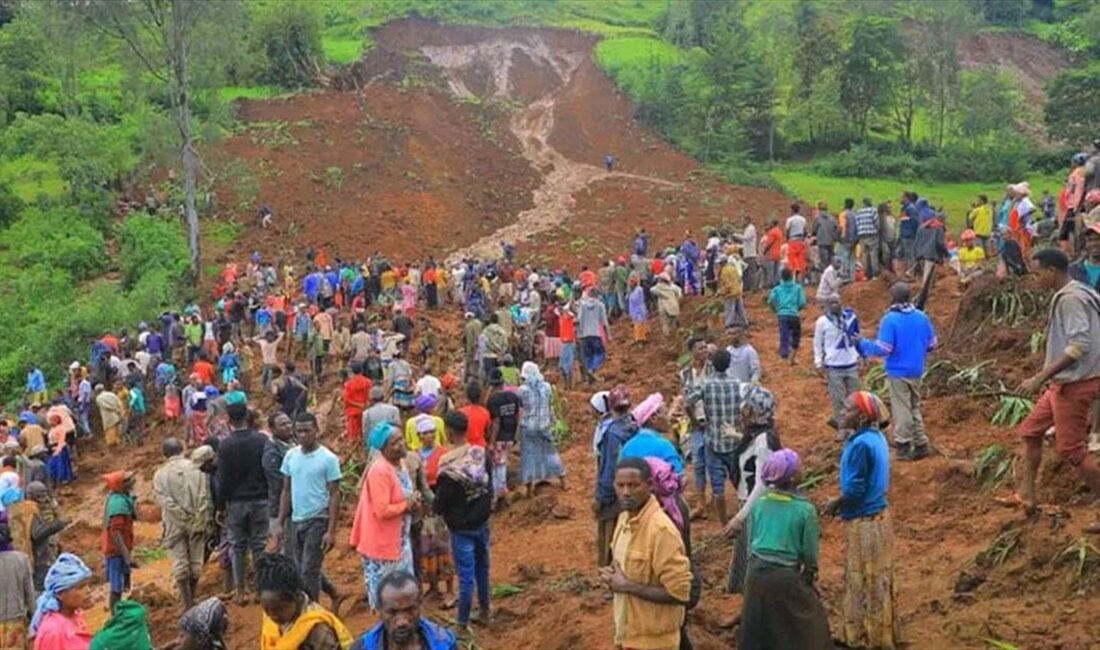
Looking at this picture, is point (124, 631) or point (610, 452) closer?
point (124, 631)

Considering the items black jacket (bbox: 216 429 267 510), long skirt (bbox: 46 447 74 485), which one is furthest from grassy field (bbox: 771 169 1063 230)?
black jacket (bbox: 216 429 267 510)

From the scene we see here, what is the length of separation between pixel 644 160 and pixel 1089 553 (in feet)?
126

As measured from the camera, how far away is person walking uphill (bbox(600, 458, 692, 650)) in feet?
14.9

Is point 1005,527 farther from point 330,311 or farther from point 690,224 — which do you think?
point 690,224

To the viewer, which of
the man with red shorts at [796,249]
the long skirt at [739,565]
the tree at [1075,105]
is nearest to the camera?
the long skirt at [739,565]

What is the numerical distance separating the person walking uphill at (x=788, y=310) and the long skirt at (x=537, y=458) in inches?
168

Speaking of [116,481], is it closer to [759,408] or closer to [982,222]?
[759,408]

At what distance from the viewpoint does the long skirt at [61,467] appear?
1570 cm

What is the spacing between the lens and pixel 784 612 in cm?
497

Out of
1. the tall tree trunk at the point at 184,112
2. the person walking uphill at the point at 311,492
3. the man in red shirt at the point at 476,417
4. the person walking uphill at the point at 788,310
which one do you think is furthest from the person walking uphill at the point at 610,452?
the tall tree trunk at the point at 184,112

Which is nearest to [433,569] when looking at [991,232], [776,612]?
[776,612]

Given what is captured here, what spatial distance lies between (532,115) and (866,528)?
145ft

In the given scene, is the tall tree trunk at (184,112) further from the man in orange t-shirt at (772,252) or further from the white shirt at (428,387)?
the white shirt at (428,387)

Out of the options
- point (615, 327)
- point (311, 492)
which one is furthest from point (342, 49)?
point (311, 492)
